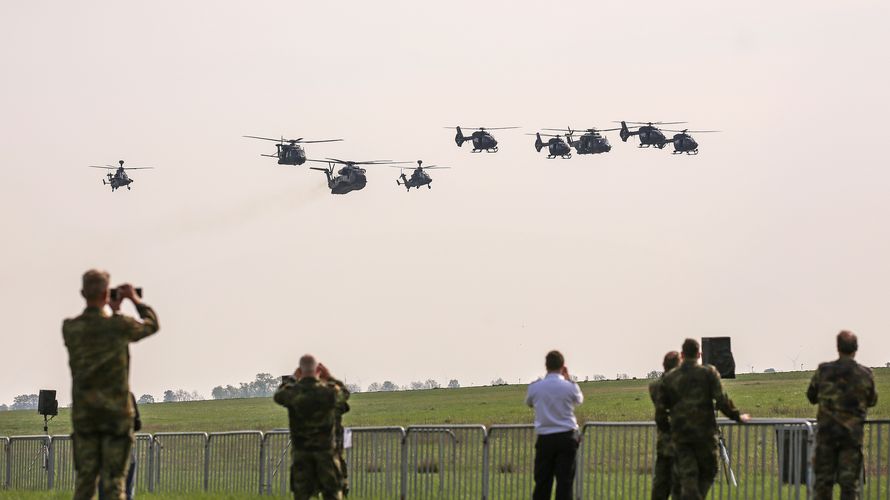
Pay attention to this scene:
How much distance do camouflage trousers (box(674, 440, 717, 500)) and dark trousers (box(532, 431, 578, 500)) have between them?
1.17 metres

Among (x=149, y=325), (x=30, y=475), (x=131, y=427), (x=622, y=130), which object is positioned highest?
(x=622, y=130)

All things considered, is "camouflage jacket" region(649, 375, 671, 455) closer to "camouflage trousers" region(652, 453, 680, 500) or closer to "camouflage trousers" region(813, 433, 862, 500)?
"camouflage trousers" region(652, 453, 680, 500)

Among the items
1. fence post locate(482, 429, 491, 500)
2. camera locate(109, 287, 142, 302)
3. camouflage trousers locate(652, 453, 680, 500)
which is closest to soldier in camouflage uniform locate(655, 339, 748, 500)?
camouflage trousers locate(652, 453, 680, 500)

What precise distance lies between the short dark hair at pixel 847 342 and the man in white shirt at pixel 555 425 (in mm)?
2866

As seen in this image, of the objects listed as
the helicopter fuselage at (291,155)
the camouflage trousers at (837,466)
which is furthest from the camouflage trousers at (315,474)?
the helicopter fuselage at (291,155)

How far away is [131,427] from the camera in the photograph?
41.3 feet

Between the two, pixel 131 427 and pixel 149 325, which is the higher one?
pixel 149 325

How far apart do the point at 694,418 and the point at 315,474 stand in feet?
13.6

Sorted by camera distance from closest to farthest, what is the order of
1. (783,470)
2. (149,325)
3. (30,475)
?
(149,325) → (783,470) → (30,475)

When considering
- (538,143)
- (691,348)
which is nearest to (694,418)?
(691,348)

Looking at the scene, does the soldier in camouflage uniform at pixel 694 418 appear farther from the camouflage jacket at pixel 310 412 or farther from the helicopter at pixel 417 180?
the helicopter at pixel 417 180

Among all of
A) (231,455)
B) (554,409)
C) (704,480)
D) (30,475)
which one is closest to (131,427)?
(554,409)

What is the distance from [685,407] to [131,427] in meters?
6.53

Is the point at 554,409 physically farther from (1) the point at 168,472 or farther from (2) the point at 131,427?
(1) the point at 168,472
